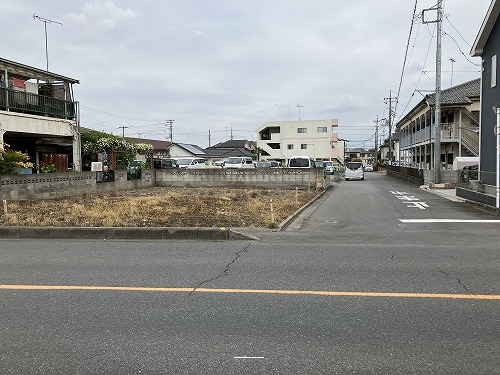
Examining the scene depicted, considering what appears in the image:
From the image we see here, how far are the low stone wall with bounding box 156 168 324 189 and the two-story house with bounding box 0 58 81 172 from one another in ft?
21.1

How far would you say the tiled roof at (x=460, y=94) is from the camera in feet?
92.8

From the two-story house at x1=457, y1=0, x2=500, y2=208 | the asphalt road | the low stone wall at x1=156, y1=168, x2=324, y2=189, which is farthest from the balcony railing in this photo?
the two-story house at x1=457, y1=0, x2=500, y2=208

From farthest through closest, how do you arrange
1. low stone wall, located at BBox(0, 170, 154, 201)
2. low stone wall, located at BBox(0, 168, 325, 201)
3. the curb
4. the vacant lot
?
low stone wall, located at BBox(0, 168, 325, 201)
low stone wall, located at BBox(0, 170, 154, 201)
the vacant lot
the curb

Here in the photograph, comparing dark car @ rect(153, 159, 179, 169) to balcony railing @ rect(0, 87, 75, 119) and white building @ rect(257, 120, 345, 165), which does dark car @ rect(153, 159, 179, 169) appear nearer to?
balcony railing @ rect(0, 87, 75, 119)

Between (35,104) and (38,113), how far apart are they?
2.11 ft

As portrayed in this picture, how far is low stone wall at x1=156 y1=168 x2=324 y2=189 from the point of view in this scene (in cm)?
2553

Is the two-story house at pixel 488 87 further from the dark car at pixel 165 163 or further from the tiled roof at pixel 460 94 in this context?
the dark car at pixel 165 163

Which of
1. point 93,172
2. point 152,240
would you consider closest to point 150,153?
point 93,172

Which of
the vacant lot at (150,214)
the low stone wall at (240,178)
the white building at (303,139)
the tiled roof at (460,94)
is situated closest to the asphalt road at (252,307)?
the vacant lot at (150,214)

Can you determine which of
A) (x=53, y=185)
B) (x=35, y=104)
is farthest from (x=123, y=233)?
(x=35, y=104)

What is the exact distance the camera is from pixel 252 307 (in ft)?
15.0

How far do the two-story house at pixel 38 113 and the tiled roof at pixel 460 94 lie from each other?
79.9 feet

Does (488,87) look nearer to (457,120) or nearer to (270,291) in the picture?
(457,120)

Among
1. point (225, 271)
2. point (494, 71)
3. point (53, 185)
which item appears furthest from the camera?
point (494, 71)
